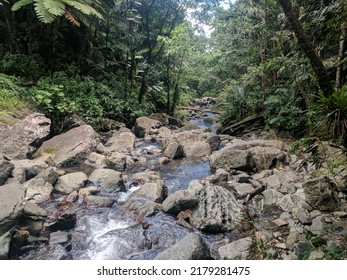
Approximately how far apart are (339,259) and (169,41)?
9.64 meters

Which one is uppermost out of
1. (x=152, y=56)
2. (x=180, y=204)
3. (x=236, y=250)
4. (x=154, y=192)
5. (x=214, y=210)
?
(x=152, y=56)

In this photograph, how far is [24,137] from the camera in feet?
18.1

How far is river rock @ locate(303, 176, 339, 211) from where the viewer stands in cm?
346

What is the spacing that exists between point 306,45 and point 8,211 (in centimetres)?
343

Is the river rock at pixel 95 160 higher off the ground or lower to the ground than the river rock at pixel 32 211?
higher

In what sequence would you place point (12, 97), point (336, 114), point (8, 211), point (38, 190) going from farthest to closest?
point (12, 97) < point (38, 190) < point (8, 211) < point (336, 114)

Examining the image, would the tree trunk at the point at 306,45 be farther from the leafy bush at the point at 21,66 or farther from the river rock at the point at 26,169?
the leafy bush at the point at 21,66

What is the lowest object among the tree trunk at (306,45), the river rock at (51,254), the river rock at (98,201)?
the river rock at (51,254)

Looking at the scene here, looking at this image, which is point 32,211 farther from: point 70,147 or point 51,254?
point 70,147

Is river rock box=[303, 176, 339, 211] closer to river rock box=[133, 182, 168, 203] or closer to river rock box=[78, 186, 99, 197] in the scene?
river rock box=[133, 182, 168, 203]

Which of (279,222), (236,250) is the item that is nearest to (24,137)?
(236,250)

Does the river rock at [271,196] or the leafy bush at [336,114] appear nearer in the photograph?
the leafy bush at [336,114]

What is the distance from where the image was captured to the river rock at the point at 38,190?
4.11m

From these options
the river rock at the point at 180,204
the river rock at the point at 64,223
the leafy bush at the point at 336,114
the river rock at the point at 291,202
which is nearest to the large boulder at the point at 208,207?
the river rock at the point at 180,204
